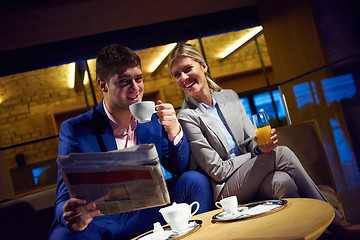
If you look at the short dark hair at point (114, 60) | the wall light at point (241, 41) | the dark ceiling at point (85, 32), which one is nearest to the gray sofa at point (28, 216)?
the short dark hair at point (114, 60)

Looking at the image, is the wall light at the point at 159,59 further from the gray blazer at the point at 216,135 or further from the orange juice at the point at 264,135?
the orange juice at the point at 264,135

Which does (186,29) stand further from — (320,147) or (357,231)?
(357,231)

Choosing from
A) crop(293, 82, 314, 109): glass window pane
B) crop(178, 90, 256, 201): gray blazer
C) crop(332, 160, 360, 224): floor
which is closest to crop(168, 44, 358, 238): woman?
crop(178, 90, 256, 201): gray blazer

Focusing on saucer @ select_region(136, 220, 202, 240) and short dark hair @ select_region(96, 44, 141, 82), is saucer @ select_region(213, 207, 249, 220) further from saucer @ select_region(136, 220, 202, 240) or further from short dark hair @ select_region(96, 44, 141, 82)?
short dark hair @ select_region(96, 44, 141, 82)

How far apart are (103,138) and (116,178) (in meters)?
0.63

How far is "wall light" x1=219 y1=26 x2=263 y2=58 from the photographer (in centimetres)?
614

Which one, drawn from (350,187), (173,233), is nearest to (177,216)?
(173,233)

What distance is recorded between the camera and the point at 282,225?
94 cm

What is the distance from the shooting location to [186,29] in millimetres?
3562

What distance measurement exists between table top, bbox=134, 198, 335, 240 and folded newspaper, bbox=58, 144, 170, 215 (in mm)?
193

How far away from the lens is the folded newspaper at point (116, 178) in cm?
102

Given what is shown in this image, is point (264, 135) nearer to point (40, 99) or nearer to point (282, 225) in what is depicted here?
point (282, 225)

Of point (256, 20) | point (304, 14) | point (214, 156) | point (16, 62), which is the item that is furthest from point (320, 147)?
point (16, 62)

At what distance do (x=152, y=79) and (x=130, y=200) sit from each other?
17.3 feet
